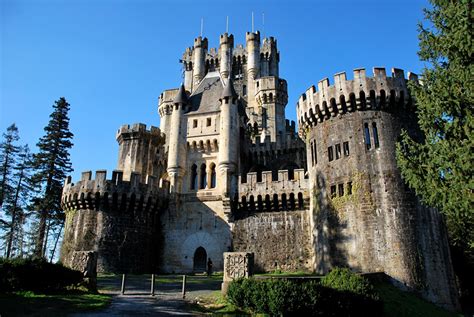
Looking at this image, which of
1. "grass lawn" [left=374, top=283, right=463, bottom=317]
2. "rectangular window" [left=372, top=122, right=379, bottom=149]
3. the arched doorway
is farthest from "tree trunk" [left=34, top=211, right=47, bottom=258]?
"rectangular window" [left=372, top=122, right=379, bottom=149]

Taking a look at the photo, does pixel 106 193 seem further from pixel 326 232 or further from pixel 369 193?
pixel 369 193

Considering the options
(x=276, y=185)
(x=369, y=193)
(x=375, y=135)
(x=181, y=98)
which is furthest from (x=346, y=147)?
(x=181, y=98)

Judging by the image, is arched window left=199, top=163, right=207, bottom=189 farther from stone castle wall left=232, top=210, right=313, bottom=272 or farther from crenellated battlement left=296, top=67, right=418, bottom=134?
crenellated battlement left=296, top=67, right=418, bottom=134

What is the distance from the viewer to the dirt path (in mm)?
15047

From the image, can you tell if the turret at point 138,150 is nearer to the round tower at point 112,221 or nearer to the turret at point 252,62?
the round tower at point 112,221

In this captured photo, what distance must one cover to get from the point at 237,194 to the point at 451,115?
19.5 meters

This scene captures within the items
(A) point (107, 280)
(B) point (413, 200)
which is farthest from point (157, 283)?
(B) point (413, 200)

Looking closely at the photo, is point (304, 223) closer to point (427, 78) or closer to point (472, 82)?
point (427, 78)

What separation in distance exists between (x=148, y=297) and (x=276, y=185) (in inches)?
619

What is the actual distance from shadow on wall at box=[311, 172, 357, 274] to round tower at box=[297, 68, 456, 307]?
6 centimetres

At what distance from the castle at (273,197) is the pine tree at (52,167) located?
21.1 ft

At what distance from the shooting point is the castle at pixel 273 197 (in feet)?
79.6

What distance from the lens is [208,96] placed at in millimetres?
39750

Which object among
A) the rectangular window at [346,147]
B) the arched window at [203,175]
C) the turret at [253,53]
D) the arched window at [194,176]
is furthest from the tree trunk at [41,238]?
the turret at [253,53]
